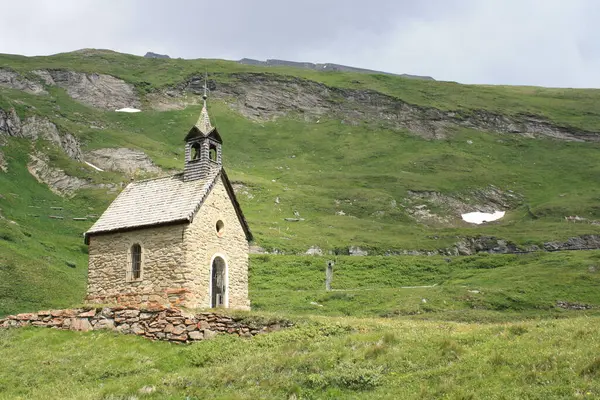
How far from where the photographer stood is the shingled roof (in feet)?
96.5

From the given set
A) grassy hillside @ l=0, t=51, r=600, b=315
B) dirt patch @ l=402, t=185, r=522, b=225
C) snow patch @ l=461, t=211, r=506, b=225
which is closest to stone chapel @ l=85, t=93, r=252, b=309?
grassy hillside @ l=0, t=51, r=600, b=315

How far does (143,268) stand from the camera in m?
28.9

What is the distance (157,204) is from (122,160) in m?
72.8

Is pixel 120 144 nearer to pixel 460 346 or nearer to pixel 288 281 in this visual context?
pixel 288 281

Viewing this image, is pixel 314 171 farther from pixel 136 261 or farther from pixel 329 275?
pixel 136 261

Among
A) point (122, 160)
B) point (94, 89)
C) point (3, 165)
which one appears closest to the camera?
point (3, 165)

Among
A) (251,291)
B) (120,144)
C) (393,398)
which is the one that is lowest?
(251,291)

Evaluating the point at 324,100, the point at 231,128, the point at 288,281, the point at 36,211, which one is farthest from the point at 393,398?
the point at 324,100

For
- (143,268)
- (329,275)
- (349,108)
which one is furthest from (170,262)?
(349,108)

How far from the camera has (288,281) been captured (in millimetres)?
54969

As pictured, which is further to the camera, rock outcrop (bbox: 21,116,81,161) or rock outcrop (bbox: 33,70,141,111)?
rock outcrop (bbox: 33,70,141,111)

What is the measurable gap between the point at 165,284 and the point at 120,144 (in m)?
83.6

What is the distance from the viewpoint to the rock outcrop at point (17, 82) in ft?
A: 424

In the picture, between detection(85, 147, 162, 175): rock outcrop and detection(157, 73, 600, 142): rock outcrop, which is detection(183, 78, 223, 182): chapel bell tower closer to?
detection(85, 147, 162, 175): rock outcrop
